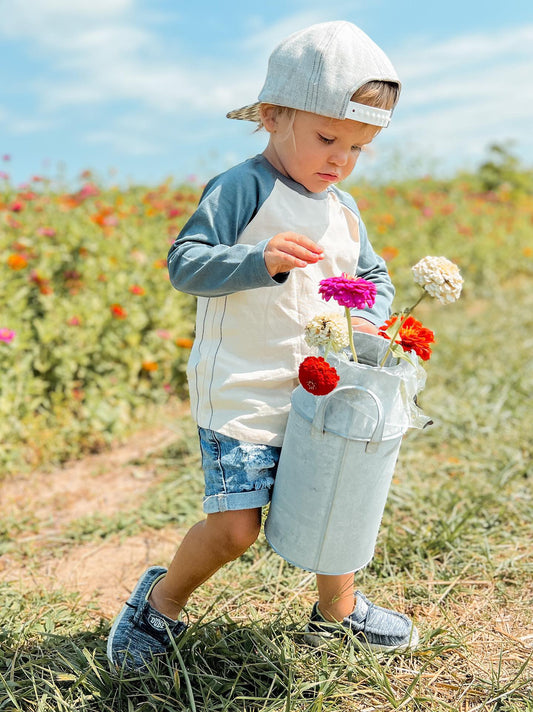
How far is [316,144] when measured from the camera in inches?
59.0

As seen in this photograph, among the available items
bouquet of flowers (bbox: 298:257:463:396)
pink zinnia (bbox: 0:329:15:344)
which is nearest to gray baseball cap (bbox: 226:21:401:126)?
bouquet of flowers (bbox: 298:257:463:396)

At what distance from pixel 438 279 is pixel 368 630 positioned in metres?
0.93

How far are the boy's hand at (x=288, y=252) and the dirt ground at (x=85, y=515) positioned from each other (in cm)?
127

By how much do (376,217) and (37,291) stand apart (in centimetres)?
364

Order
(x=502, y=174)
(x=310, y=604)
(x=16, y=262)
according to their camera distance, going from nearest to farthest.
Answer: (x=310, y=604)
(x=16, y=262)
(x=502, y=174)

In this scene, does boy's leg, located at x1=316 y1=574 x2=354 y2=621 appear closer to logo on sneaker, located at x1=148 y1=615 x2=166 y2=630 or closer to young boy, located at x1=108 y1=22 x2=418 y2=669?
young boy, located at x1=108 y1=22 x2=418 y2=669

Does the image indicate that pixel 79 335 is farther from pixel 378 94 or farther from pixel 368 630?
pixel 378 94

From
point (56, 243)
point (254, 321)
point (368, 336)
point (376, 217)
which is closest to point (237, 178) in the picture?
point (254, 321)

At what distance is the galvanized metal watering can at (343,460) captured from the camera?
143 cm

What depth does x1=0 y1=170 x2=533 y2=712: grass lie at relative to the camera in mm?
1630

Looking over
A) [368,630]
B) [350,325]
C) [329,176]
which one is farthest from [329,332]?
Result: [368,630]

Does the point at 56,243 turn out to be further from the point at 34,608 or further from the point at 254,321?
the point at 254,321

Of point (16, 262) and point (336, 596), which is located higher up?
point (16, 262)

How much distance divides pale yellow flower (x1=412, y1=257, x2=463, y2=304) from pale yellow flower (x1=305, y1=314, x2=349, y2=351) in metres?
0.19
